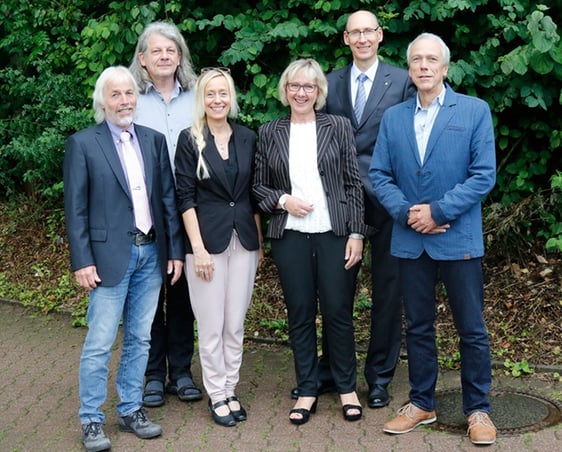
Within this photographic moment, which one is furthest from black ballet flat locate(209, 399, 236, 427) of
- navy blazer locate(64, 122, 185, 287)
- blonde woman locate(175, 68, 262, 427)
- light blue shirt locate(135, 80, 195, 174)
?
light blue shirt locate(135, 80, 195, 174)

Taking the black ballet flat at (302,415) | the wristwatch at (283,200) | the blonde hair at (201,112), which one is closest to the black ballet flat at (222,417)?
the black ballet flat at (302,415)

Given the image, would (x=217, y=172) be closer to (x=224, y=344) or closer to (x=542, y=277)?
(x=224, y=344)

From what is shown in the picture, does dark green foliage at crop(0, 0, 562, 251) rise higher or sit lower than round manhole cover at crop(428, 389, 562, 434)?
higher

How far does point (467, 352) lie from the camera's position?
512 cm

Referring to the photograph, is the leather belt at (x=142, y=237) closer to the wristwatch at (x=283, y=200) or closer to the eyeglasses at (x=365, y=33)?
the wristwatch at (x=283, y=200)

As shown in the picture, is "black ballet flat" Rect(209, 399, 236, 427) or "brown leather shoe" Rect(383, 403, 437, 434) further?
"black ballet flat" Rect(209, 399, 236, 427)

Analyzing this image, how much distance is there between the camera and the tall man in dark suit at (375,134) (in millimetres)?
5531

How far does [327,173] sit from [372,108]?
55cm

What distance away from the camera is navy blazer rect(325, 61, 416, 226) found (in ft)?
18.1

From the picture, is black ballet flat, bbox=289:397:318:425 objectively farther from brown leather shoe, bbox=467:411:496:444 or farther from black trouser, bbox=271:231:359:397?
brown leather shoe, bbox=467:411:496:444

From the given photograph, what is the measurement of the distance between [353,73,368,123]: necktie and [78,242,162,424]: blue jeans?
1.51 m

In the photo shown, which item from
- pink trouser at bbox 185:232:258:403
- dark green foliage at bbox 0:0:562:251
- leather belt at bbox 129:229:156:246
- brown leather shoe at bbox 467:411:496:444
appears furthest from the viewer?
dark green foliage at bbox 0:0:562:251

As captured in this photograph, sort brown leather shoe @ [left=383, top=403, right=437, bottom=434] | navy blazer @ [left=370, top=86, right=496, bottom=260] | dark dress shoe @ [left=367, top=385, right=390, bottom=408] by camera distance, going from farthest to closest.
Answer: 1. dark dress shoe @ [left=367, top=385, right=390, bottom=408]
2. brown leather shoe @ [left=383, top=403, right=437, bottom=434]
3. navy blazer @ [left=370, top=86, right=496, bottom=260]

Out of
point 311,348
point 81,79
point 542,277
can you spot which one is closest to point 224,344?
point 311,348
